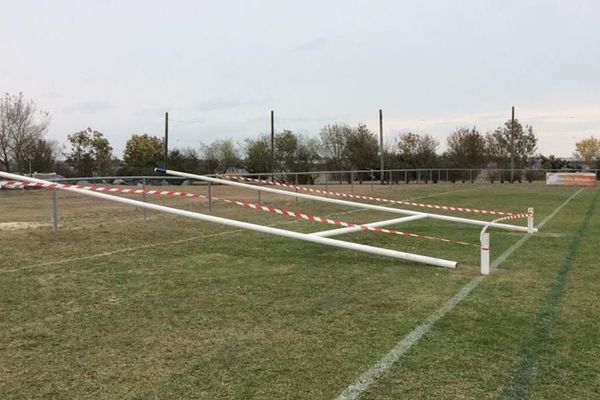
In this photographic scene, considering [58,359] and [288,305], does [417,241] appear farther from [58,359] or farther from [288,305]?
[58,359]

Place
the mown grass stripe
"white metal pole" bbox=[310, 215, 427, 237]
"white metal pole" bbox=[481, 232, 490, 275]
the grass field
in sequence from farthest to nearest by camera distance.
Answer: "white metal pole" bbox=[310, 215, 427, 237] < "white metal pole" bbox=[481, 232, 490, 275] < the grass field < the mown grass stripe

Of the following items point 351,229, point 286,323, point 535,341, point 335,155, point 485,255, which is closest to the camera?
point 535,341

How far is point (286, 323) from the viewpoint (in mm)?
5441

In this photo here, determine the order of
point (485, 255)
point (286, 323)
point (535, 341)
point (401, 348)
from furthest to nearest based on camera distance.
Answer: point (485, 255)
point (286, 323)
point (535, 341)
point (401, 348)

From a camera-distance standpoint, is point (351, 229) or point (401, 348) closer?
point (401, 348)

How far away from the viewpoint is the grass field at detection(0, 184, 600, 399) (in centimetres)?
398

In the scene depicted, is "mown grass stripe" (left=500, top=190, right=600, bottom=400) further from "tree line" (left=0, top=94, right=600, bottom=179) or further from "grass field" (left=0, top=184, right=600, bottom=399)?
"tree line" (left=0, top=94, right=600, bottom=179)

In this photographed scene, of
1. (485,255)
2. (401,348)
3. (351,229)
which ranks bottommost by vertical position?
(401,348)

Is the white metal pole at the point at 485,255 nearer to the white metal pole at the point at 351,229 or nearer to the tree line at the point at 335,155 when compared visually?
the white metal pole at the point at 351,229

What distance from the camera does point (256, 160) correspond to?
223ft

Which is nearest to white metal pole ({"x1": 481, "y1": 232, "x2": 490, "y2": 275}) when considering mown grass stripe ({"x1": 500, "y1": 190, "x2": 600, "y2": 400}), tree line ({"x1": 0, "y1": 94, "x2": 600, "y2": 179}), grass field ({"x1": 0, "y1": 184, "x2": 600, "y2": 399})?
grass field ({"x1": 0, "y1": 184, "x2": 600, "y2": 399})

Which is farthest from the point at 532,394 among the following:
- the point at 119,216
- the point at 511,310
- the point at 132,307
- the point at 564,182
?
the point at 564,182

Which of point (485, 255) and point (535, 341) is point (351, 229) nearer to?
point (485, 255)

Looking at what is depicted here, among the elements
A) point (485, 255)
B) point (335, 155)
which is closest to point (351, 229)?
point (485, 255)
